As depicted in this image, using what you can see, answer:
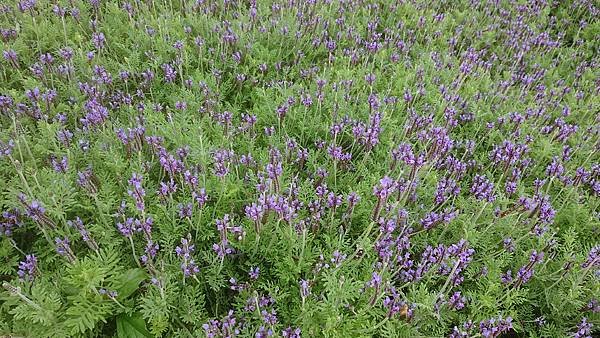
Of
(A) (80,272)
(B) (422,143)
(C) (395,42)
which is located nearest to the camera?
(A) (80,272)

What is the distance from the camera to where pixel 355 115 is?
12.4 ft

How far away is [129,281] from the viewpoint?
2559 mm

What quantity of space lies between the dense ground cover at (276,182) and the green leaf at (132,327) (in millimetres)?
10

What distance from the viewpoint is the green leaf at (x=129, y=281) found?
8.29 feet

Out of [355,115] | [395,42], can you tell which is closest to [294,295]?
[355,115]

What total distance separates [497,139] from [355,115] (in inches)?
49.1

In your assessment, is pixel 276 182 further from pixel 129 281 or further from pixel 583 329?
pixel 583 329

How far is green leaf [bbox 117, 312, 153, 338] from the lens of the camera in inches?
98.7

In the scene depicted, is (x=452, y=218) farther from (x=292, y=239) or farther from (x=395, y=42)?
(x=395, y=42)

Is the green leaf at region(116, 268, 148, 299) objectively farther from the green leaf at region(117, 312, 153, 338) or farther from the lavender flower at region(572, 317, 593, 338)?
the lavender flower at region(572, 317, 593, 338)

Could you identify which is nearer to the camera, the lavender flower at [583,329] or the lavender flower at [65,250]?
the lavender flower at [65,250]

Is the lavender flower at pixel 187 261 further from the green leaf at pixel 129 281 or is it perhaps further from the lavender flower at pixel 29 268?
the lavender flower at pixel 29 268

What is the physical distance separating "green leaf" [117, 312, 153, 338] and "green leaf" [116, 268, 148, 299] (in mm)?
127

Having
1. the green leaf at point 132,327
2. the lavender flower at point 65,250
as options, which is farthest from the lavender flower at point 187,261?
the lavender flower at point 65,250
